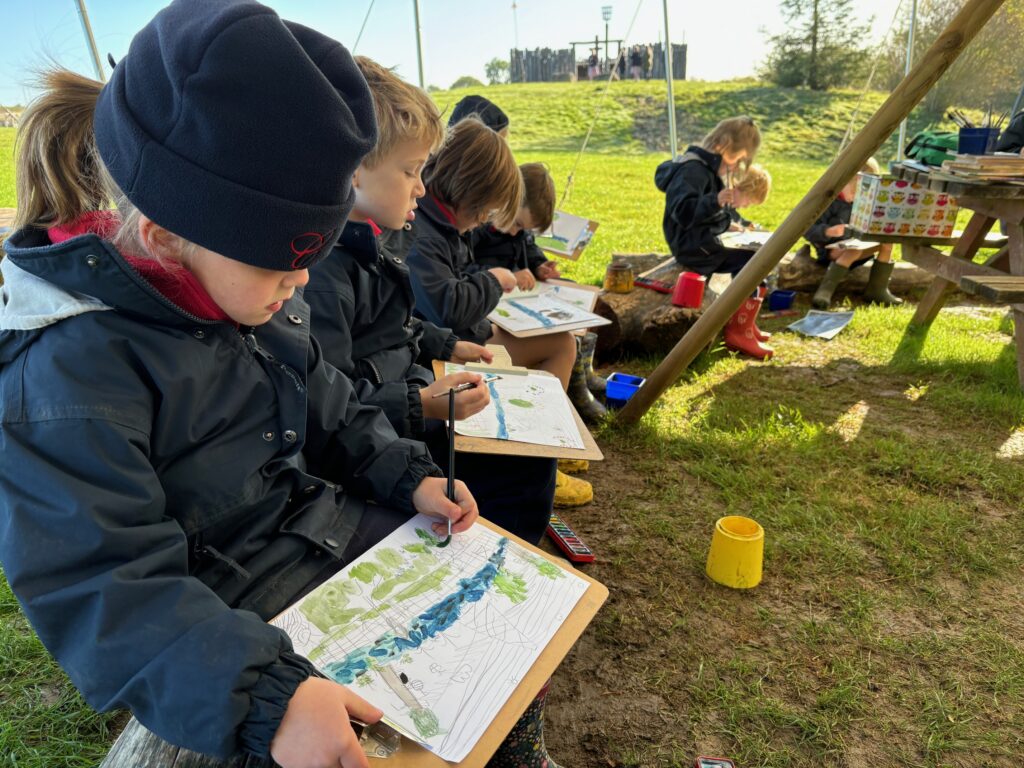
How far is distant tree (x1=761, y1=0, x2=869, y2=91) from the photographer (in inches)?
770

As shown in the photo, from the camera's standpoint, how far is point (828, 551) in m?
2.39

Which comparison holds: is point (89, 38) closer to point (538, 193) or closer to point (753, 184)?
point (538, 193)

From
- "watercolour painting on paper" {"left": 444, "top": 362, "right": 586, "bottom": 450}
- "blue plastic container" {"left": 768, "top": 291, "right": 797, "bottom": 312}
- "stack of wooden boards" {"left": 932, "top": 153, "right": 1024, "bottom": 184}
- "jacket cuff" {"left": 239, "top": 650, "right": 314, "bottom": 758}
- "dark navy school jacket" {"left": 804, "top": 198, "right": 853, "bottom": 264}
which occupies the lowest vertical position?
"blue plastic container" {"left": 768, "top": 291, "right": 797, "bottom": 312}

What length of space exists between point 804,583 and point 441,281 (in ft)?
5.23

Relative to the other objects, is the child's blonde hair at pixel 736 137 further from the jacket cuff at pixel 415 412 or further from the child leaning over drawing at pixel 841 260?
the jacket cuff at pixel 415 412

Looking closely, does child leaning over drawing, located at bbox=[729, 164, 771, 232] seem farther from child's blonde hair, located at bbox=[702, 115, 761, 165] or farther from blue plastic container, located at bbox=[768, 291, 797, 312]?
blue plastic container, located at bbox=[768, 291, 797, 312]

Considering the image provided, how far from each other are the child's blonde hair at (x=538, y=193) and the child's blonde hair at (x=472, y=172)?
0.82 meters

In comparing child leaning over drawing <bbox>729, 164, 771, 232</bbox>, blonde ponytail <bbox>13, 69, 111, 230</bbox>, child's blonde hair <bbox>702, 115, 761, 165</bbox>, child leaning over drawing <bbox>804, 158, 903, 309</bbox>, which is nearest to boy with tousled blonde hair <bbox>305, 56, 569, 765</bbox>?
blonde ponytail <bbox>13, 69, 111, 230</bbox>

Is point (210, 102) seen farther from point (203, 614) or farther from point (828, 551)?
point (828, 551)

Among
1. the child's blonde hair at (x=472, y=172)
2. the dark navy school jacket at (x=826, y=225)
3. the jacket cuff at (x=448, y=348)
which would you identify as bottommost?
the dark navy school jacket at (x=826, y=225)

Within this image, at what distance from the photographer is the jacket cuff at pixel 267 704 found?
0.81 m

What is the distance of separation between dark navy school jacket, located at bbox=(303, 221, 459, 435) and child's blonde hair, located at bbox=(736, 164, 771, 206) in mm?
3433

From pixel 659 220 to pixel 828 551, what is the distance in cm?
741

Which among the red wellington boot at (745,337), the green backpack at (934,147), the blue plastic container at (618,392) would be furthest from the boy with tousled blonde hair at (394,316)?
the green backpack at (934,147)
